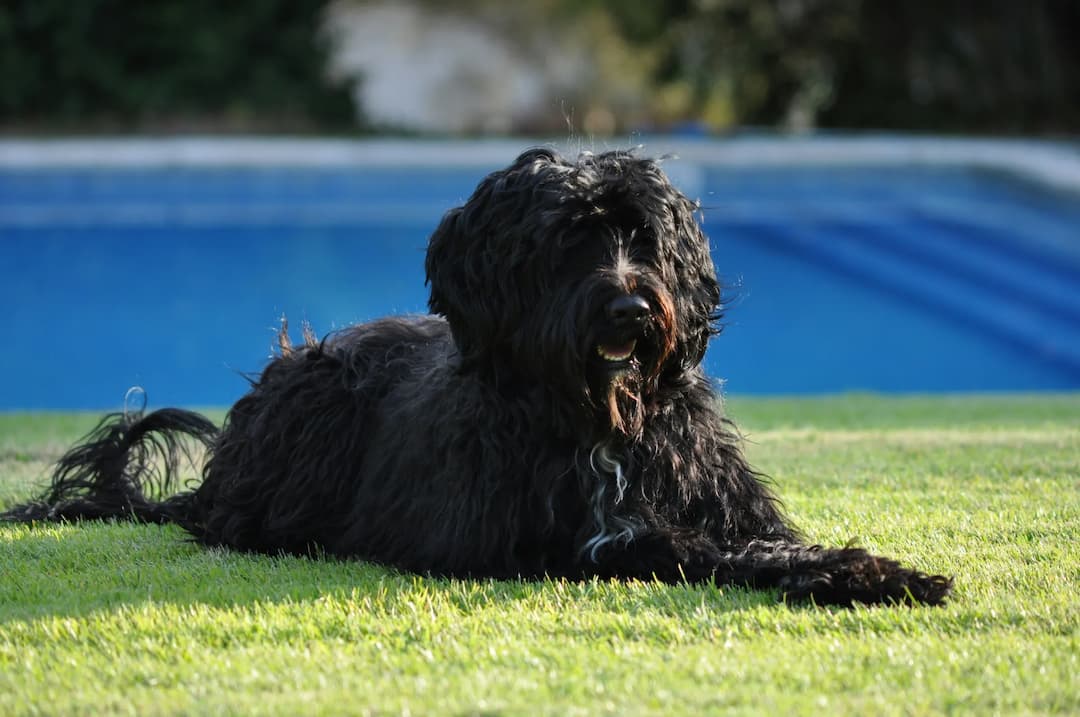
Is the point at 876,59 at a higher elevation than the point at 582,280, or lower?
higher

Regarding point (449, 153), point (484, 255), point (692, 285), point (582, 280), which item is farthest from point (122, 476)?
point (449, 153)

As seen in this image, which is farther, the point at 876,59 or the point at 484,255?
the point at 876,59

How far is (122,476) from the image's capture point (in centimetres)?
614

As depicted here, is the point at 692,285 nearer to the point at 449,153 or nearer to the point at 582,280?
the point at 582,280

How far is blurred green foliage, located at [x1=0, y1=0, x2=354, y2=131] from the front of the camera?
72.0ft

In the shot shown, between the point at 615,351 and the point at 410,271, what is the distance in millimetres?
11308

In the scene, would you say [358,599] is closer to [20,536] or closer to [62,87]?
[20,536]

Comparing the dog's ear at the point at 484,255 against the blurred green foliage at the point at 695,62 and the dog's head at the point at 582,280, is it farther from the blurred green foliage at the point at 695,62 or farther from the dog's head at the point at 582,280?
the blurred green foliage at the point at 695,62

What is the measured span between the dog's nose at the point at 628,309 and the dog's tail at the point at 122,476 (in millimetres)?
2457

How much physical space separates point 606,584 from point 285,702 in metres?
1.36

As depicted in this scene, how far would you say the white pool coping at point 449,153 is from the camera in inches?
702

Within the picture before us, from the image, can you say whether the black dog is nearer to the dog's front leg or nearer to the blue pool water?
the dog's front leg

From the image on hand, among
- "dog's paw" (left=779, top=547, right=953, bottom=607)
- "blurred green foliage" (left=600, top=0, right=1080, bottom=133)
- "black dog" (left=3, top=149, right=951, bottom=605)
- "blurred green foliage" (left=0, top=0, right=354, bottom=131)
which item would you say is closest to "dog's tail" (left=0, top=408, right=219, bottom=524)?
"black dog" (left=3, top=149, right=951, bottom=605)

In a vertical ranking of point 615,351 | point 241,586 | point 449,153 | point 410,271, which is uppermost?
point 449,153
